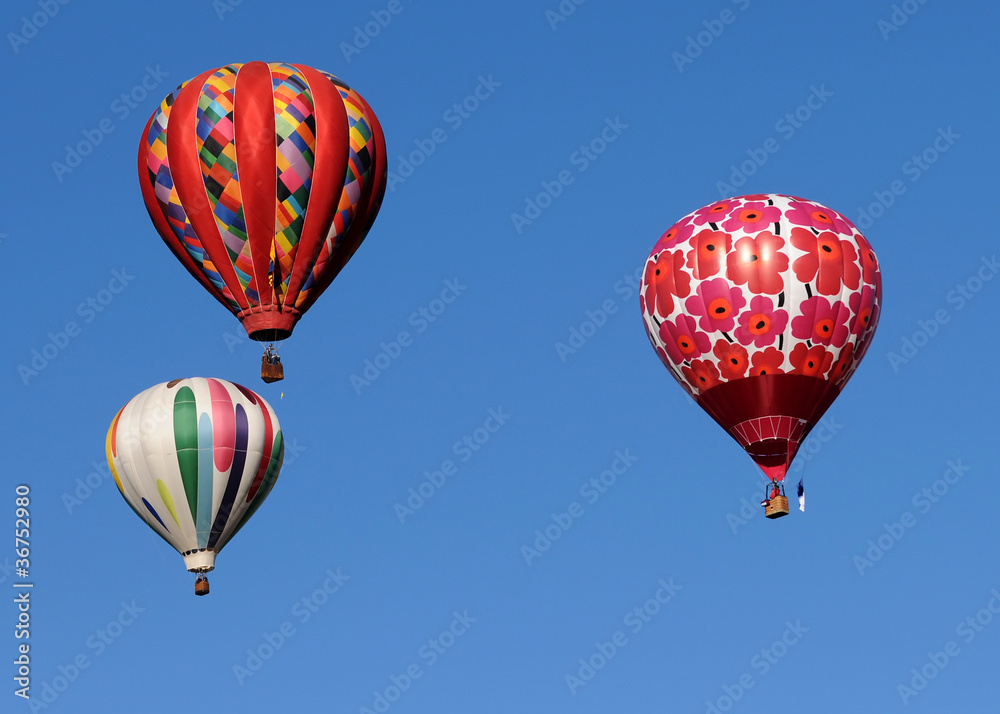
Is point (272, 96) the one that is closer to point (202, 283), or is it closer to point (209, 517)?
point (202, 283)

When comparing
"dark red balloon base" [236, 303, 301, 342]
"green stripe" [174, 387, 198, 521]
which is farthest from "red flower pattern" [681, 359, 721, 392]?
"green stripe" [174, 387, 198, 521]

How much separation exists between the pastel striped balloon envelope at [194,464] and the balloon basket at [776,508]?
729 centimetres

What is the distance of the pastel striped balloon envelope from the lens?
116 feet

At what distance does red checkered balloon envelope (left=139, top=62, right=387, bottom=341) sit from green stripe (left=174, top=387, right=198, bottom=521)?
6.26ft

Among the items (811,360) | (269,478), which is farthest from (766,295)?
(269,478)

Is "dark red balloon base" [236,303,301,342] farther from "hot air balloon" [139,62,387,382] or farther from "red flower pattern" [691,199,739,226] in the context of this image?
"red flower pattern" [691,199,739,226]

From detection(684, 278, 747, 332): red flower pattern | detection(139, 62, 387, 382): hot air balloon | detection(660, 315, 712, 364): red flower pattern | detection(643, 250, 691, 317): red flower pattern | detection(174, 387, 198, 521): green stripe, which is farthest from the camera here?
detection(174, 387, 198, 521): green stripe

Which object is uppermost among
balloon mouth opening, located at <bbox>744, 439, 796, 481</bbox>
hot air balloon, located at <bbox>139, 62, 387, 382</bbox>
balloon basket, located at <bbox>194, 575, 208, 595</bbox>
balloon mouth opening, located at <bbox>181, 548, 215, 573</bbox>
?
hot air balloon, located at <bbox>139, 62, 387, 382</bbox>

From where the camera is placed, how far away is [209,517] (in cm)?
3531

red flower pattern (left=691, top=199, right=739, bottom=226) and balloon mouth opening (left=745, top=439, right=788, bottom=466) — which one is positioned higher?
red flower pattern (left=691, top=199, right=739, bottom=226)

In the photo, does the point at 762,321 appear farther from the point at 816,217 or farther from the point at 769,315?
the point at 816,217

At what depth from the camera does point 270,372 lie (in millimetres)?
34312

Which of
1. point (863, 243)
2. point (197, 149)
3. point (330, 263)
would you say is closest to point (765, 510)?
point (863, 243)

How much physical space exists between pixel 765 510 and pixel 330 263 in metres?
7.08
